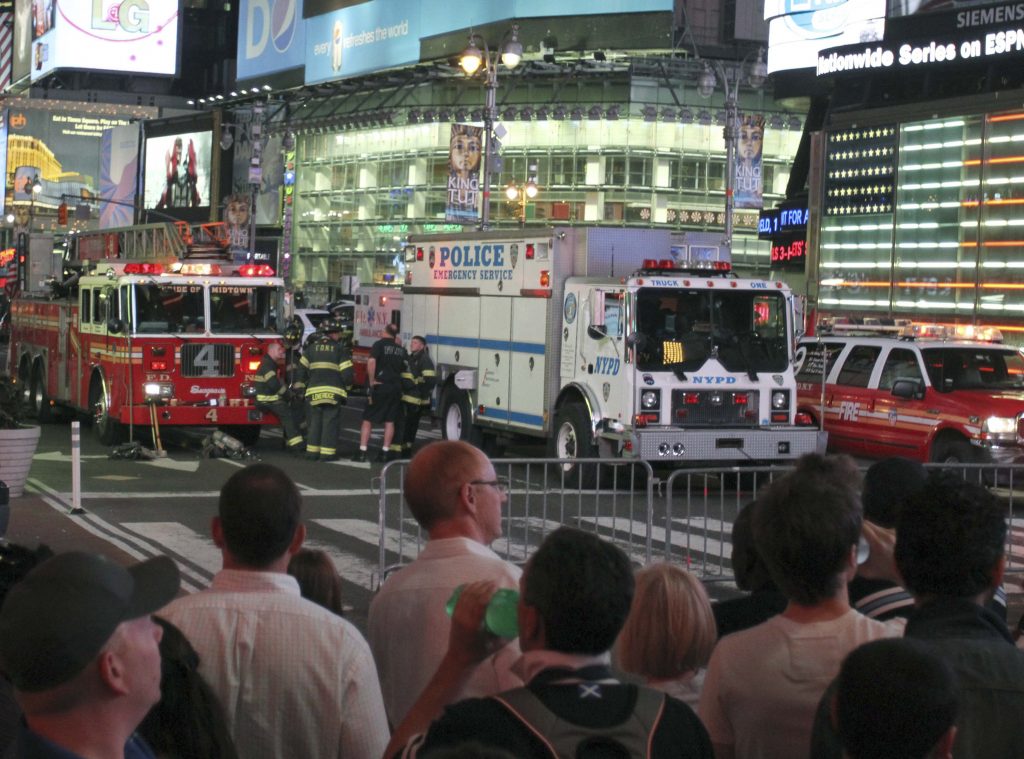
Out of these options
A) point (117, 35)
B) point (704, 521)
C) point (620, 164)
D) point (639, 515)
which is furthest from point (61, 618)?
point (117, 35)

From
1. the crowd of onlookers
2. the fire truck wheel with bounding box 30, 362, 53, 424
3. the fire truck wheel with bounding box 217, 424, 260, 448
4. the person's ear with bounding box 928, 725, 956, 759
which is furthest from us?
the fire truck wheel with bounding box 30, 362, 53, 424

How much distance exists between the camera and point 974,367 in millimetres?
18891

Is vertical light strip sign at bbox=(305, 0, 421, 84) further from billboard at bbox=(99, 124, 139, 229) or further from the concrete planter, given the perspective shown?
the concrete planter

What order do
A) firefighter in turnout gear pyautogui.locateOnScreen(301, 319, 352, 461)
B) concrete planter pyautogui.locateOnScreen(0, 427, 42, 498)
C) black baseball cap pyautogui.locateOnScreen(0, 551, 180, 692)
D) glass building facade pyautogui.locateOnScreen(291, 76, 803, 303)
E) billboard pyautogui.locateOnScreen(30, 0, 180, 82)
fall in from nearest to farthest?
black baseball cap pyautogui.locateOnScreen(0, 551, 180, 692) → concrete planter pyautogui.locateOnScreen(0, 427, 42, 498) → firefighter in turnout gear pyautogui.locateOnScreen(301, 319, 352, 461) → glass building facade pyautogui.locateOnScreen(291, 76, 803, 303) → billboard pyautogui.locateOnScreen(30, 0, 180, 82)

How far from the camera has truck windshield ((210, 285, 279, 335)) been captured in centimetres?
2250

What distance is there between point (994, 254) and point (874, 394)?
12.4 meters

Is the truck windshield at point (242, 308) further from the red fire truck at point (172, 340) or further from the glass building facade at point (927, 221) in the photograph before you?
the glass building facade at point (927, 221)

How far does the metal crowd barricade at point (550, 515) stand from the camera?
1135cm

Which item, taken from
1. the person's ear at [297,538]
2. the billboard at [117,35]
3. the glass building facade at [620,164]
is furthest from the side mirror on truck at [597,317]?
the billboard at [117,35]

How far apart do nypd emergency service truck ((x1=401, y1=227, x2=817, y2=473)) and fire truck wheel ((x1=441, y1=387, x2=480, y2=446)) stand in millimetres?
656

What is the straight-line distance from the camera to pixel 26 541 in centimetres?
1391

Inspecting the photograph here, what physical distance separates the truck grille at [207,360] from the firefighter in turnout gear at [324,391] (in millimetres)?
1224

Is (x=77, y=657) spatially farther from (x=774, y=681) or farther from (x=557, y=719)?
(x=774, y=681)

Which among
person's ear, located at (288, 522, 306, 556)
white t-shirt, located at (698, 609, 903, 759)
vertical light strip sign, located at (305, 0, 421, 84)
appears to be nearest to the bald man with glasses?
person's ear, located at (288, 522, 306, 556)
